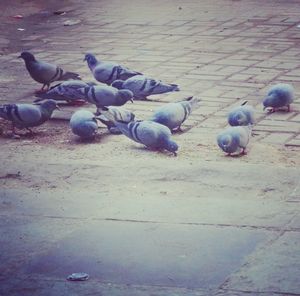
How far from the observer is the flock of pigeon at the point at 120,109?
5641mm

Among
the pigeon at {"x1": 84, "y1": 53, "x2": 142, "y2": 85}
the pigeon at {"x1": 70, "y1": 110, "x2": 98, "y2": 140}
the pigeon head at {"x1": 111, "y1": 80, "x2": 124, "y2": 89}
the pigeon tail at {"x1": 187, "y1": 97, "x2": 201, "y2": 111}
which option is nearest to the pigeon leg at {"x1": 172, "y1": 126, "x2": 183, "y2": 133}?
the pigeon tail at {"x1": 187, "y1": 97, "x2": 201, "y2": 111}

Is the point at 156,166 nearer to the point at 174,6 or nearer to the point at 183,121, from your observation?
the point at 183,121

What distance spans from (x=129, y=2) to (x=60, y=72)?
5092 millimetres

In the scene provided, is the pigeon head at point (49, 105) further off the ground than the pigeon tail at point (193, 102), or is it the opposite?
the pigeon head at point (49, 105)

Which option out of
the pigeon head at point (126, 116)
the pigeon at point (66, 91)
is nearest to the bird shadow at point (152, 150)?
the pigeon head at point (126, 116)

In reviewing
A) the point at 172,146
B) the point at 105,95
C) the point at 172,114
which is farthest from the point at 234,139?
the point at 105,95

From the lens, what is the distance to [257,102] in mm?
6910

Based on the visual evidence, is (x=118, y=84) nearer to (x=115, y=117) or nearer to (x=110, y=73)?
(x=110, y=73)

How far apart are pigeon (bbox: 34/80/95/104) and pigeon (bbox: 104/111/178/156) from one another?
103 centimetres

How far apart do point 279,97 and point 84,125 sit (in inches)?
58.4

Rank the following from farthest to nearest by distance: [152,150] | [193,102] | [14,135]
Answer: [193,102], [14,135], [152,150]

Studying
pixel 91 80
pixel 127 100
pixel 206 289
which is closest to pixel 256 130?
pixel 127 100

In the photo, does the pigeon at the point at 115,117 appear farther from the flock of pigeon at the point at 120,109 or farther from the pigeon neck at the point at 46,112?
the pigeon neck at the point at 46,112

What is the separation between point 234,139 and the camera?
17.9 ft
